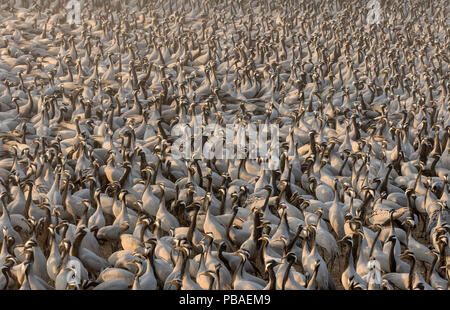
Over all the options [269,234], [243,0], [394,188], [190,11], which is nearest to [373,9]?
[243,0]

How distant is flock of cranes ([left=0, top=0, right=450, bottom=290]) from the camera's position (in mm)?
12867

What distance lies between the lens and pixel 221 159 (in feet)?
57.7

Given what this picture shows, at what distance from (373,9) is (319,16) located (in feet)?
8.14

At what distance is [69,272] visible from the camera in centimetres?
1206

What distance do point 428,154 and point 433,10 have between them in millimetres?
16687

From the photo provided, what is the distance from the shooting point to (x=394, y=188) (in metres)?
16.3

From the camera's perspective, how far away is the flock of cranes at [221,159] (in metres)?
12.9

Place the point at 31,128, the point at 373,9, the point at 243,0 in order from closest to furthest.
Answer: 1. the point at 31,128
2. the point at 373,9
3. the point at 243,0

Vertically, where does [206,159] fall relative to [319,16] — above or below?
below
